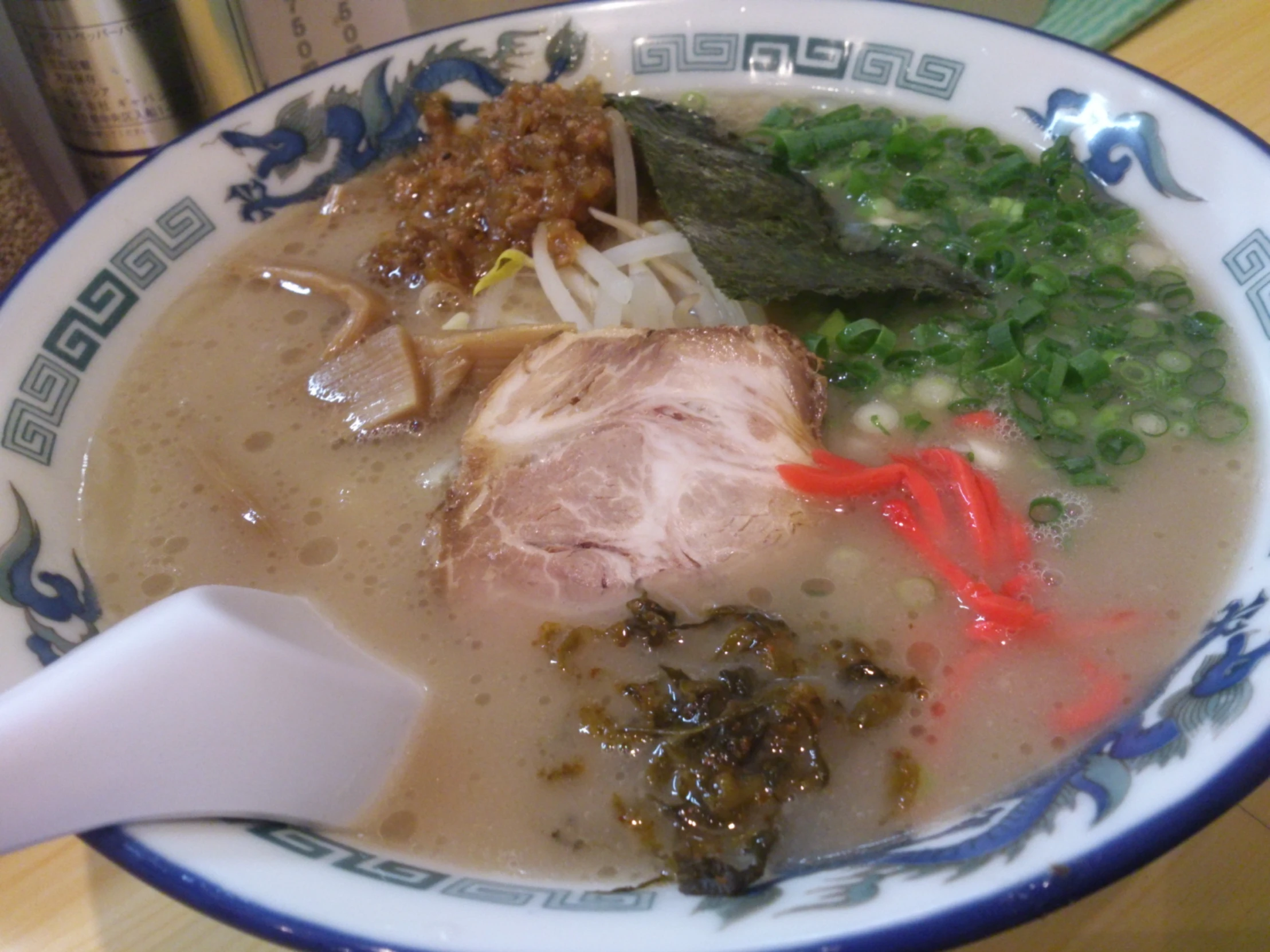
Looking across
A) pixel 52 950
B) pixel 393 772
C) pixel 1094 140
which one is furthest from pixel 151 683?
pixel 1094 140


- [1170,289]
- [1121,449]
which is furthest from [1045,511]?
[1170,289]

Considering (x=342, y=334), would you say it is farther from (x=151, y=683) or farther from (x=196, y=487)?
(x=151, y=683)

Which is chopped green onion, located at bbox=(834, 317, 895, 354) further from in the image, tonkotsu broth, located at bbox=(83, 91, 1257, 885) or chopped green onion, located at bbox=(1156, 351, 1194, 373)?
chopped green onion, located at bbox=(1156, 351, 1194, 373)

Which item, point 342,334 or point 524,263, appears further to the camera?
point 524,263

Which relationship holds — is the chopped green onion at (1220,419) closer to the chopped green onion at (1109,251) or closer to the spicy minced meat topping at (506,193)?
the chopped green onion at (1109,251)

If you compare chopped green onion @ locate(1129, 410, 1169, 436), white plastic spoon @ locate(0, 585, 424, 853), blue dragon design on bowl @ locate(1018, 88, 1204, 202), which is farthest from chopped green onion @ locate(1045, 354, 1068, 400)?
white plastic spoon @ locate(0, 585, 424, 853)

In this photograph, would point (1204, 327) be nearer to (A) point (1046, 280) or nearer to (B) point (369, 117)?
(A) point (1046, 280)
